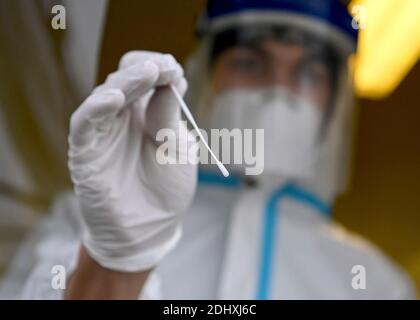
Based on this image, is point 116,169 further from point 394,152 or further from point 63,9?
point 394,152

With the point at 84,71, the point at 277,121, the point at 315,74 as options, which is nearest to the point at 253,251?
the point at 277,121

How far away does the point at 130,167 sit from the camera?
763mm

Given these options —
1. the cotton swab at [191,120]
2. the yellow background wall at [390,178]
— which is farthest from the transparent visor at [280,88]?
the cotton swab at [191,120]

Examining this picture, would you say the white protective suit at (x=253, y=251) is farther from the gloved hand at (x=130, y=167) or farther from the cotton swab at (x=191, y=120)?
the cotton swab at (x=191, y=120)

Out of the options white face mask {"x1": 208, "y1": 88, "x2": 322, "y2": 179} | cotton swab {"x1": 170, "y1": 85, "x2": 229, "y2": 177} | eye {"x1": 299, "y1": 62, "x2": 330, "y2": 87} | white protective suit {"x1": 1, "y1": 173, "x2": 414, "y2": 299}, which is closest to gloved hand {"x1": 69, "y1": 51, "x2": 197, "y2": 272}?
cotton swab {"x1": 170, "y1": 85, "x2": 229, "y2": 177}

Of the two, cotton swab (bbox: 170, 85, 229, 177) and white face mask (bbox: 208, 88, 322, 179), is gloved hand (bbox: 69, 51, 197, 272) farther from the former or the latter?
white face mask (bbox: 208, 88, 322, 179)

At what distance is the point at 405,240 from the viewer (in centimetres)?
139

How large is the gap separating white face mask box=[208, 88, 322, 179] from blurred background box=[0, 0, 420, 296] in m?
0.13

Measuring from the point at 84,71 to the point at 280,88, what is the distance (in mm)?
423

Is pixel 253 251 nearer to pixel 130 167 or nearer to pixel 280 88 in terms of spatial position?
pixel 280 88

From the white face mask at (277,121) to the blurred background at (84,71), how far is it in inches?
4.9

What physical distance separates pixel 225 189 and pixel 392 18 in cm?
42

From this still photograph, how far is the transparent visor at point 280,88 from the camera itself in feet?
3.59
